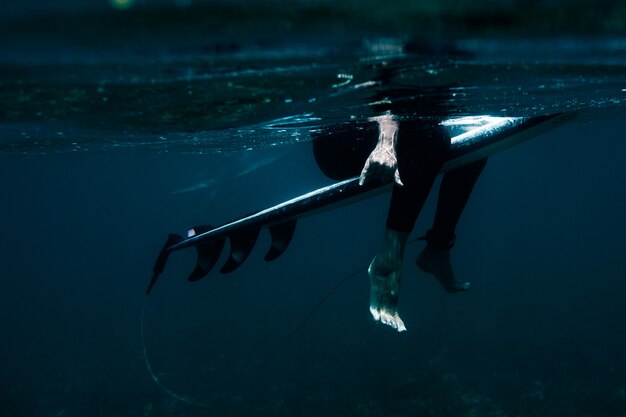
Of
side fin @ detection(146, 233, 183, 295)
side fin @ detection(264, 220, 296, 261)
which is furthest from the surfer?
side fin @ detection(146, 233, 183, 295)

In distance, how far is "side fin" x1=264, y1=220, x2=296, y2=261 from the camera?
609cm

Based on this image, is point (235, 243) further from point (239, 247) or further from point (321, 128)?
point (321, 128)

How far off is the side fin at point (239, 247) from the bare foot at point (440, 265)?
230cm

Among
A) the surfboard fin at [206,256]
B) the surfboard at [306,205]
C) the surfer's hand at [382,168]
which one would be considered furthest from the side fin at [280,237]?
the surfer's hand at [382,168]

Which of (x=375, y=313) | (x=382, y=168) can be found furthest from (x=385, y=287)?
(x=382, y=168)

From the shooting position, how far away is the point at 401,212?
4.74 metres

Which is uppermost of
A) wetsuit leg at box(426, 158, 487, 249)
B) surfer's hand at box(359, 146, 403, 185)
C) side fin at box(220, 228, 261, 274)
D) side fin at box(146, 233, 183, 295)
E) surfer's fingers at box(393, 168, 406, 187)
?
surfer's hand at box(359, 146, 403, 185)

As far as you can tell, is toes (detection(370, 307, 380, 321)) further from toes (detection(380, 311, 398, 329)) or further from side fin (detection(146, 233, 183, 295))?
side fin (detection(146, 233, 183, 295))

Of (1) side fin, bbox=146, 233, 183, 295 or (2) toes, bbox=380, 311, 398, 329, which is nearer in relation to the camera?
(2) toes, bbox=380, 311, 398, 329

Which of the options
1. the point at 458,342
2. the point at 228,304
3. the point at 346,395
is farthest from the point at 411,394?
the point at 228,304

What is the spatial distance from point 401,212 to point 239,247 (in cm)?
248

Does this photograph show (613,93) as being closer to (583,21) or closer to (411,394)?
(583,21)

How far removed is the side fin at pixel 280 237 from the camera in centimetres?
609

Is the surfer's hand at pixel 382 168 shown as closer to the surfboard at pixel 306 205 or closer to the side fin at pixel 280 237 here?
the surfboard at pixel 306 205
